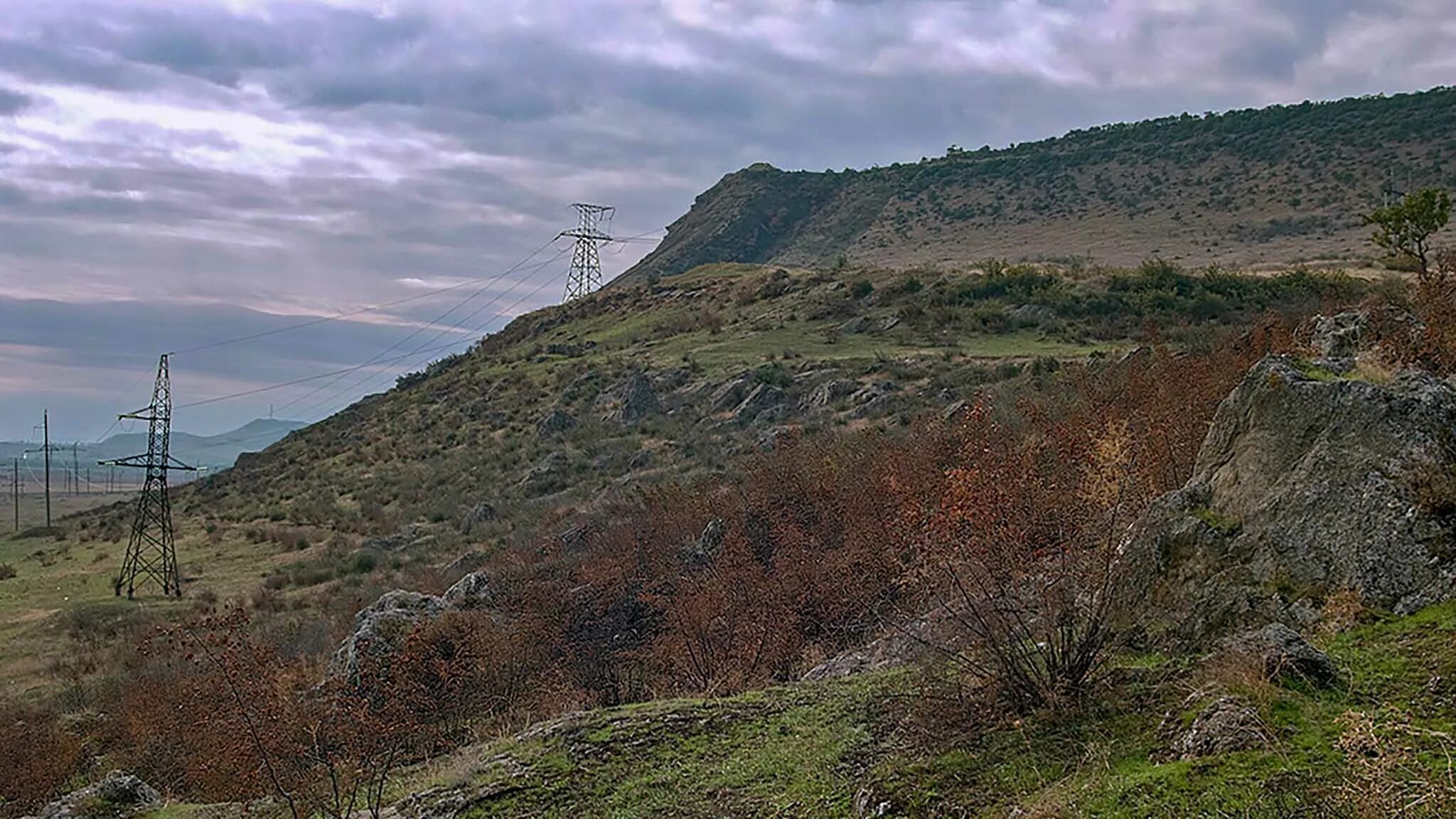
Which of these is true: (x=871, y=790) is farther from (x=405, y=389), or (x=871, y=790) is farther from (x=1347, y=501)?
(x=405, y=389)

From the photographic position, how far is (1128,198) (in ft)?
281

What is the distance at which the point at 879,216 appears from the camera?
10719 centimetres

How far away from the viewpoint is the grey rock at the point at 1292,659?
15.7 feet

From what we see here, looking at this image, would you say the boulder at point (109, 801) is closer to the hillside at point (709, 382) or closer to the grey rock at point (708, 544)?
the grey rock at point (708, 544)

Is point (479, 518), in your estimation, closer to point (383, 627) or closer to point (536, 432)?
point (536, 432)

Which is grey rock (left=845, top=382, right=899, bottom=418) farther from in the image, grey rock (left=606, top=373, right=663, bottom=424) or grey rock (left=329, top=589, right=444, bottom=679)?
grey rock (left=329, top=589, right=444, bottom=679)

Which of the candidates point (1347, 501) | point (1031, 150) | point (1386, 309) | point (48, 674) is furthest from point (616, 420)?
point (1031, 150)

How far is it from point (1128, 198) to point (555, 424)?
63.9m

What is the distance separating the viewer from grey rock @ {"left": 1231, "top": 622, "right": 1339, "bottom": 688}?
15.7 feet

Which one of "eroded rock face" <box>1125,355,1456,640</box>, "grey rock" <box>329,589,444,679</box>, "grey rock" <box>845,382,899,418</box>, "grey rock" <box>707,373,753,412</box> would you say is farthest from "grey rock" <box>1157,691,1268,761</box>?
"grey rock" <box>707,373,753,412</box>

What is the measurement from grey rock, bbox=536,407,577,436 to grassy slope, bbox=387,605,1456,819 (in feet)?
114

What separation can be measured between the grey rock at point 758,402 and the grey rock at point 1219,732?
30.8m

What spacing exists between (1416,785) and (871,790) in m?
2.75

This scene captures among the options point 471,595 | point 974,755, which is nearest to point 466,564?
point 471,595
